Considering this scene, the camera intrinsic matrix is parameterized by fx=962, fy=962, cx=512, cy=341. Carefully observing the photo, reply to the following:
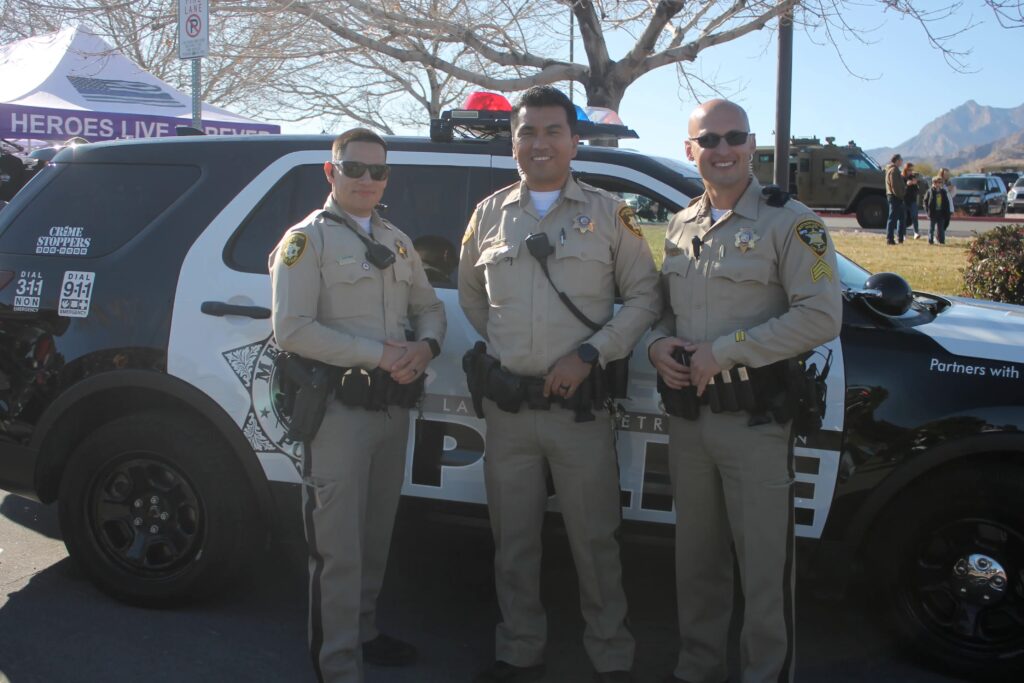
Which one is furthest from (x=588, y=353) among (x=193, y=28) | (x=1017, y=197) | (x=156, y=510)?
(x=1017, y=197)

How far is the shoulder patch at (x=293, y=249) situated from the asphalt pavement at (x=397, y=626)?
1116 mm

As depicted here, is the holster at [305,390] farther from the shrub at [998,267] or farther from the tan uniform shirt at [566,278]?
the shrub at [998,267]

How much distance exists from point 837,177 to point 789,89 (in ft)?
59.8

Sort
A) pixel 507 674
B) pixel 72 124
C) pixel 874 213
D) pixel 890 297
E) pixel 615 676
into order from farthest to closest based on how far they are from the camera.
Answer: pixel 874 213 < pixel 72 124 < pixel 890 297 < pixel 507 674 < pixel 615 676

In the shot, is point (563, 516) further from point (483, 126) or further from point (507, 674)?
point (483, 126)

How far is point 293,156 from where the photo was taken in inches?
148

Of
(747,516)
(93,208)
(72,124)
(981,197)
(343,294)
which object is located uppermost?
(981,197)

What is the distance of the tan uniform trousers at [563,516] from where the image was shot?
3.07m

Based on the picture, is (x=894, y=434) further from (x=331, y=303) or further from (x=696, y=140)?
(x=331, y=303)

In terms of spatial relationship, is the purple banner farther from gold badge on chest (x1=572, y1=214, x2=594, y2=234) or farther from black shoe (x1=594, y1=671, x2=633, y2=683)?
black shoe (x1=594, y1=671, x2=633, y2=683)

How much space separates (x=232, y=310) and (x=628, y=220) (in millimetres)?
1504

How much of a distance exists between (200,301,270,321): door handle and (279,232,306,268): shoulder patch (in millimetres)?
574

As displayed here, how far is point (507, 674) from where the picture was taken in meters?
3.22

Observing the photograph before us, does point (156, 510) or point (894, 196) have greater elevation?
point (894, 196)
